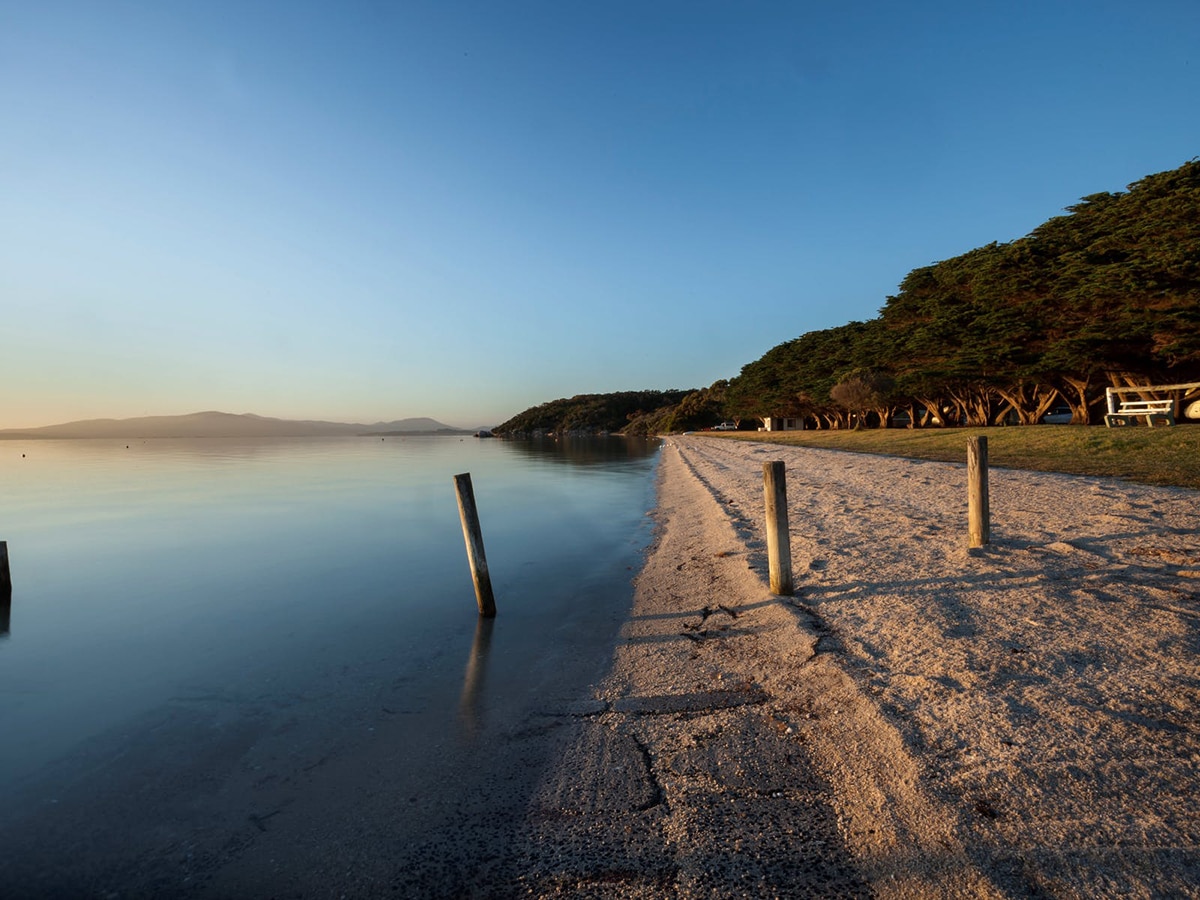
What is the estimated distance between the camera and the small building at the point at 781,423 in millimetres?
80950

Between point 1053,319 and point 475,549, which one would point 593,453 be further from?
point 475,549

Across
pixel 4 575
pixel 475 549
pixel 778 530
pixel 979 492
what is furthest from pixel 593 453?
pixel 778 530

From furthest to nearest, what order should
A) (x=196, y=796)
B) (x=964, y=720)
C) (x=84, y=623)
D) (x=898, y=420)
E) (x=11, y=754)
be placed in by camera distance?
(x=898, y=420)
(x=84, y=623)
(x=11, y=754)
(x=196, y=796)
(x=964, y=720)

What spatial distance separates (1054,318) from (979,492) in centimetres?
3125

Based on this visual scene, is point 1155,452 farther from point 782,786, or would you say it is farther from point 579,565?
point 782,786

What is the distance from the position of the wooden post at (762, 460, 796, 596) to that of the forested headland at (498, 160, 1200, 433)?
28274 mm

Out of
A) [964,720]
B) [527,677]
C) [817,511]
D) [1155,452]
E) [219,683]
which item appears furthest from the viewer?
[1155,452]

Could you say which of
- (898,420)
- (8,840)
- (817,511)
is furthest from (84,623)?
(898,420)

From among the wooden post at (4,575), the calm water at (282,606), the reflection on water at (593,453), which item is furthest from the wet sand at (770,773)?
the reflection on water at (593,453)

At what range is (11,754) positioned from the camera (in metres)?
5.62

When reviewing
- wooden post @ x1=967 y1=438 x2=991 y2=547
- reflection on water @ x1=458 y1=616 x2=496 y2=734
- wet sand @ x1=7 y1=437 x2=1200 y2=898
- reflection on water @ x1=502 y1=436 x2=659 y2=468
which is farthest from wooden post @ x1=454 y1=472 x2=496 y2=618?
reflection on water @ x1=502 y1=436 x2=659 y2=468

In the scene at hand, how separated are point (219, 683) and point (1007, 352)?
1566 inches

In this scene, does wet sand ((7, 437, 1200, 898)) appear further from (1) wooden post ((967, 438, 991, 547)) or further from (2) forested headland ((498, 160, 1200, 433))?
(2) forested headland ((498, 160, 1200, 433))

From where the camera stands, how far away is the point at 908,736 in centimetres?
406
